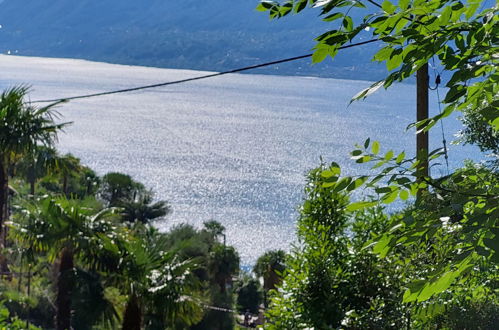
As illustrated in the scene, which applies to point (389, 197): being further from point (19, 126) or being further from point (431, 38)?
point (19, 126)

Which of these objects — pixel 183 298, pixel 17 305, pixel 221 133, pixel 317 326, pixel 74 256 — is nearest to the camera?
pixel 317 326

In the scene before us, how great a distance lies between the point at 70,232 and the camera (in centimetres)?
1137

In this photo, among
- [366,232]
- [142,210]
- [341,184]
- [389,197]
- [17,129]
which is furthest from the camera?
[142,210]

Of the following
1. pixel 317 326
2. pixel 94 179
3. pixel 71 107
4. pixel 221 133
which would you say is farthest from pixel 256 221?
pixel 71 107

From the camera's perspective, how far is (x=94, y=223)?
1164 centimetres

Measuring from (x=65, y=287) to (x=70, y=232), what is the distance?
150cm

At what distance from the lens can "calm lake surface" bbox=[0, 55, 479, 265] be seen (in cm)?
A: 6738

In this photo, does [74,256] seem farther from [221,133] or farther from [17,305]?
[221,133]

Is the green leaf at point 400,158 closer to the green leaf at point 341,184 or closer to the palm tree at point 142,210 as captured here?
the green leaf at point 341,184

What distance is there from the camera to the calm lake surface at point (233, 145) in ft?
221

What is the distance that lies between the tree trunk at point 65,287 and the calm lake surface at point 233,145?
2546 cm

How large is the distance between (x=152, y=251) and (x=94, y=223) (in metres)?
1.21

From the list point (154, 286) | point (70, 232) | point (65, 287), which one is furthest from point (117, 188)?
point (154, 286)

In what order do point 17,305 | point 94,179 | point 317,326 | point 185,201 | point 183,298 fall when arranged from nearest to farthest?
1. point 317,326
2. point 183,298
3. point 17,305
4. point 94,179
5. point 185,201
